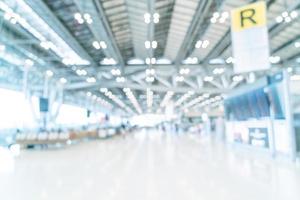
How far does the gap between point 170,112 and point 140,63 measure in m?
24.0

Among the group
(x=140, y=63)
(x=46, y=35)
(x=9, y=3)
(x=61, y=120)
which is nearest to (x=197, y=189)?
(x=9, y=3)

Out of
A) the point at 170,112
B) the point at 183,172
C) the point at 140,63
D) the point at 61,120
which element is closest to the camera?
the point at 183,172

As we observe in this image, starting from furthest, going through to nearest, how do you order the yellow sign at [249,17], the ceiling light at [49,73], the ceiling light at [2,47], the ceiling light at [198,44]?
the ceiling light at [49,73] → the ceiling light at [198,44] → the ceiling light at [2,47] → the yellow sign at [249,17]

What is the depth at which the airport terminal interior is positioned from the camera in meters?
5.89

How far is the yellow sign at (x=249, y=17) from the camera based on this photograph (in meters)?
8.59

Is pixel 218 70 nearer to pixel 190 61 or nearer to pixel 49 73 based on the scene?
pixel 190 61

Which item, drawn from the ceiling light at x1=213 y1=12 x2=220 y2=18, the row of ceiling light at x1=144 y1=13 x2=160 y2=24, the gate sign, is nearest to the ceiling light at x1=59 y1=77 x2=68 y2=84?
the row of ceiling light at x1=144 y1=13 x2=160 y2=24

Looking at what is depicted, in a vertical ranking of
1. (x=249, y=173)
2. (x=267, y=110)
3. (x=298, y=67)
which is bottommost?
(x=249, y=173)

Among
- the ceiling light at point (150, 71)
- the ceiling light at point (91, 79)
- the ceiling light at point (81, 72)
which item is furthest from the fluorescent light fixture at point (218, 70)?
the ceiling light at point (81, 72)

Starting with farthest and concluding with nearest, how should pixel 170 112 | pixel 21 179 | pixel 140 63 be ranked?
pixel 170 112
pixel 140 63
pixel 21 179

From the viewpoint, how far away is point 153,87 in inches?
969

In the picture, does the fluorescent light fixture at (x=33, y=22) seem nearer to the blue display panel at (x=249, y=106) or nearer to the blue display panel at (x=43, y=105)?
the blue display panel at (x=43, y=105)

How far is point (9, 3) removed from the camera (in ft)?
34.7

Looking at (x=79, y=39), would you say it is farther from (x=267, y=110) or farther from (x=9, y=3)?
(x=267, y=110)
